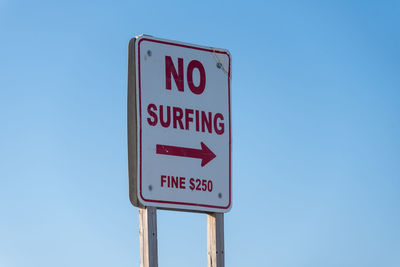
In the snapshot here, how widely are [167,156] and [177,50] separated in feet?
2.83

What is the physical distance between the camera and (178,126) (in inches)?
295

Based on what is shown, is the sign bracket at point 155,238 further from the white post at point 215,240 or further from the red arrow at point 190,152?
the red arrow at point 190,152

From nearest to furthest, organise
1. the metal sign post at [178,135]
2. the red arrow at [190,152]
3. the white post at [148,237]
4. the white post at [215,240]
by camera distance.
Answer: the white post at [148,237], the metal sign post at [178,135], the red arrow at [190,152], the white post at [215,240]

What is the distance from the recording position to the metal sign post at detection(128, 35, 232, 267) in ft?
23.8

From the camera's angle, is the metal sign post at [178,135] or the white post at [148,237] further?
the metal sign post at [178,135]

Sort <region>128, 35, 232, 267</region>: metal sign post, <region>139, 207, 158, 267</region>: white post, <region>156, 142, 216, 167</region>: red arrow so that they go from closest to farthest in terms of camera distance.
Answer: <region>139, 207, 158, 267</region>: white post, <region>128, 35, 232, 267</region>: metal sign post, <region>156, 142, 216, 167</region>: red arrow

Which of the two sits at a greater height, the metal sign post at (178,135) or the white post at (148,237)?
the metal sign post at (178,135)

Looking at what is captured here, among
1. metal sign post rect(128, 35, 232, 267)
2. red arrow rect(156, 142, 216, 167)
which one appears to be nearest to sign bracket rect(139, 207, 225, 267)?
metal sign post rect(128, 35, 232, 267)

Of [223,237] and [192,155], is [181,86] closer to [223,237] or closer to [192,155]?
[192,155]

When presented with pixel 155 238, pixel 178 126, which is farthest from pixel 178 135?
pixel 155 238

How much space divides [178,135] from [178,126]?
0.24ft

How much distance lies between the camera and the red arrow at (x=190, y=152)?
7.37 m

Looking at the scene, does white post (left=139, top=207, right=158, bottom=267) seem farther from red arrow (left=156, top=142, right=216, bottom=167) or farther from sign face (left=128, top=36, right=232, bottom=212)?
red arrow (left=156, top=142, right=216, bottom=167)

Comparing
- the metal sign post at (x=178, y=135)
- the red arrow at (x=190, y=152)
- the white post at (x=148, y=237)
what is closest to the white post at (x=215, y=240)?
the metal sign post at (x=178, y=135)
